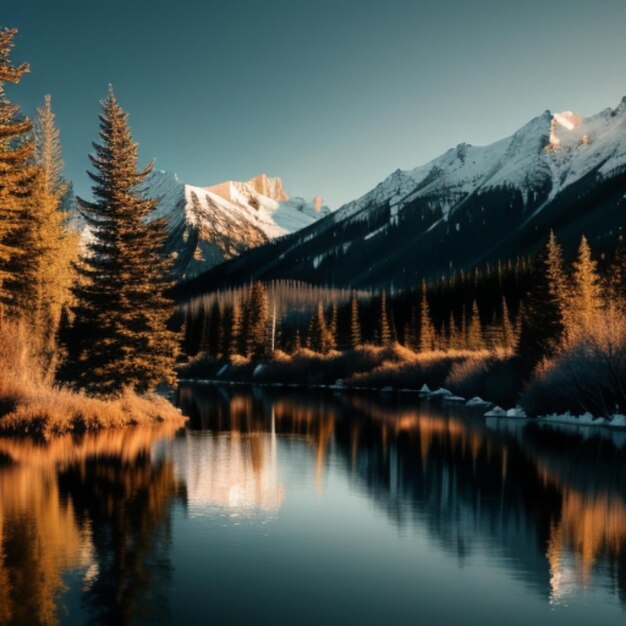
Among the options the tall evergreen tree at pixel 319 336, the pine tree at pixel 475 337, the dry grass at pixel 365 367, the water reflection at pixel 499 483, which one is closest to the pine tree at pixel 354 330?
the tall evergreen tree at pixel 319 336

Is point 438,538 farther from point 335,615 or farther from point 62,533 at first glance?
point 62,533

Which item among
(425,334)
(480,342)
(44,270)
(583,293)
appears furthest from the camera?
(425,334)

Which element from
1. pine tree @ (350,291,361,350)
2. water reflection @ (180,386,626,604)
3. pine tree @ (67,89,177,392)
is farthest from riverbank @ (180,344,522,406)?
pine tree @ (67,89,177,392)

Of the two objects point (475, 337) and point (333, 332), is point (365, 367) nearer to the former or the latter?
point (475, 337)

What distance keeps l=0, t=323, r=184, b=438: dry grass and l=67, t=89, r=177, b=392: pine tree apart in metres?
2.50

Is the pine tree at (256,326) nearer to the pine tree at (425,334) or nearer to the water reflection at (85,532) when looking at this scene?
the pine tree at (425,334)

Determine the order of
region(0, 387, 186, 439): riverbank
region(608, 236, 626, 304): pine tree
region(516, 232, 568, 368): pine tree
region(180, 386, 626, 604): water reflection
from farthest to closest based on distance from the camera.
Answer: region(608, 236, 626, 304): pine tree → region(516, 232, 568, 368): pine tree → region(0, 387, 186, 439): riverbank → region(180, 386, 626, 604): water reflection

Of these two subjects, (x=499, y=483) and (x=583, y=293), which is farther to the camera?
(x=583, y=293)

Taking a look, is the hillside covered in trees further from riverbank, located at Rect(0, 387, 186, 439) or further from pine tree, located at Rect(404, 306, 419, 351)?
riverbank, located at Rect(0, 387, 186, 439)

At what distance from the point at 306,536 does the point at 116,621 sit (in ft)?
17.5

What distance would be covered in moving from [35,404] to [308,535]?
1831 cm

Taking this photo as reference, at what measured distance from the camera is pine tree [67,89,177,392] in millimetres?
34781

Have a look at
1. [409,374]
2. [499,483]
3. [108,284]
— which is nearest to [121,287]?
[108,284]

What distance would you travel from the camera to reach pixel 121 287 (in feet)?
117
